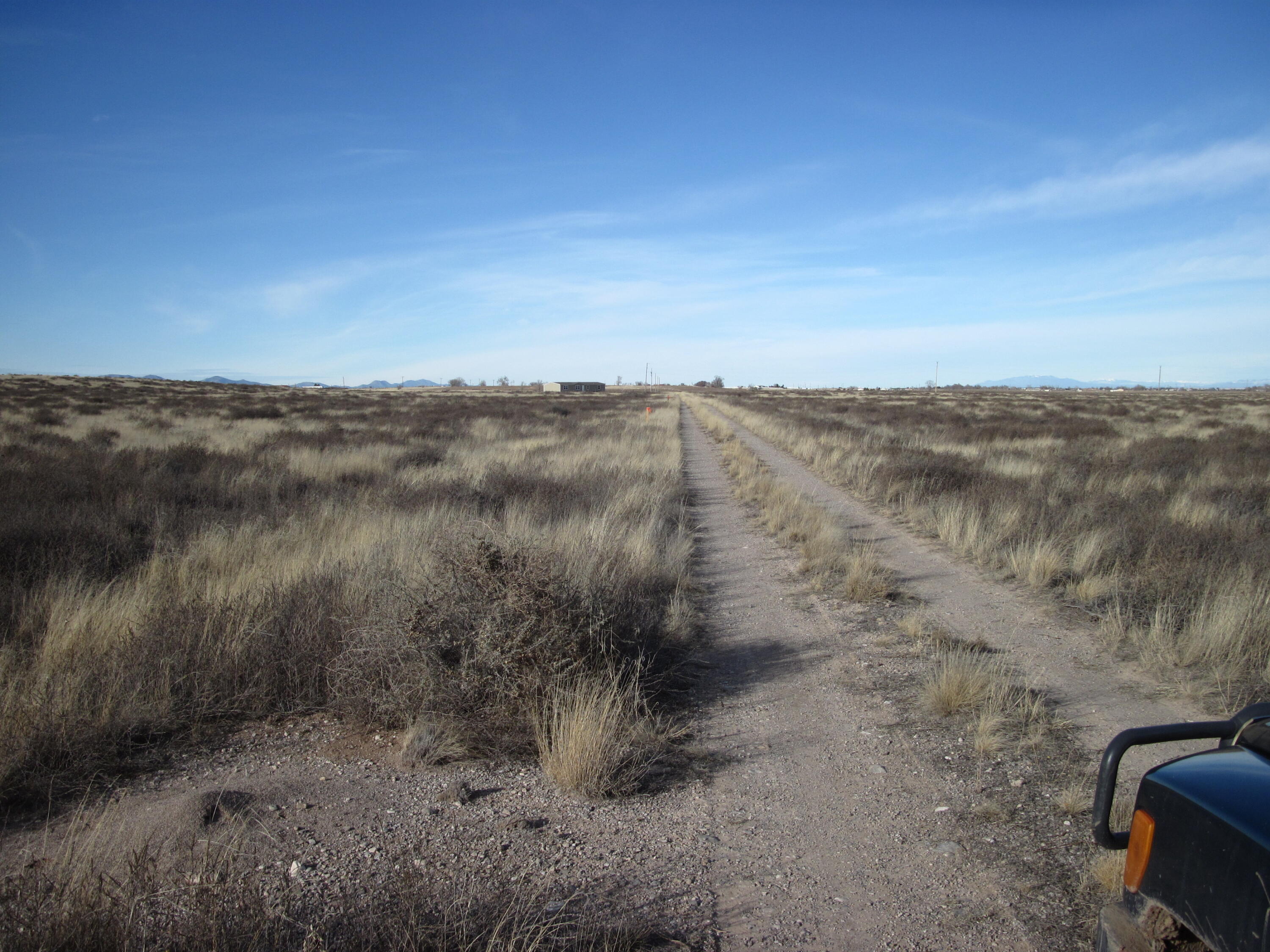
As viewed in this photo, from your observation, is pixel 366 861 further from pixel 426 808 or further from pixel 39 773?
pixel 39 773

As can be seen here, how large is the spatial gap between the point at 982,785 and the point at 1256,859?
2.83m

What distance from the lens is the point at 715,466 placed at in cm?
1939

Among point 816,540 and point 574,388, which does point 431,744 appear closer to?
point 816,540

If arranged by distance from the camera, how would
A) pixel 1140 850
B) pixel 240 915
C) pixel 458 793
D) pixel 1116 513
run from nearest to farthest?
1. pixel 1140 850
2. pixel 240 915
3. pixel 458 793
4. pixel 1116 513

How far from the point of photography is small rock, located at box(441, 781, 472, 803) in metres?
3.52

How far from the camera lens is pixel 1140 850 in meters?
1.54

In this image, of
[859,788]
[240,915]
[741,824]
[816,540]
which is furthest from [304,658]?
[816,540]

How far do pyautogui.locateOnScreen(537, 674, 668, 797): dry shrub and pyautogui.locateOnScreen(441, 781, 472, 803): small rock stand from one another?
43cm

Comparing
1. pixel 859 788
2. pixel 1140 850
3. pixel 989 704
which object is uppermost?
pixel 1140 850

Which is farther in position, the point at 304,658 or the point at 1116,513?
the point at 1116,513

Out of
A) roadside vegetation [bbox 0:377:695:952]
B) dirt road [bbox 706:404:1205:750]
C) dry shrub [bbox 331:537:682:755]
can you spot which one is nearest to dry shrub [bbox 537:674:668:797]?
roadside vegetation [bbox 0:377:695:952]

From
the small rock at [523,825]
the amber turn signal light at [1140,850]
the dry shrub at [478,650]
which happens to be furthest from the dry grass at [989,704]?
the amber turn signal light at [1140,850]

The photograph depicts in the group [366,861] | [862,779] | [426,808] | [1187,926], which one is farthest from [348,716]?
[1187,926]

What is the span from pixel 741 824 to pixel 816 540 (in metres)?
6.28
